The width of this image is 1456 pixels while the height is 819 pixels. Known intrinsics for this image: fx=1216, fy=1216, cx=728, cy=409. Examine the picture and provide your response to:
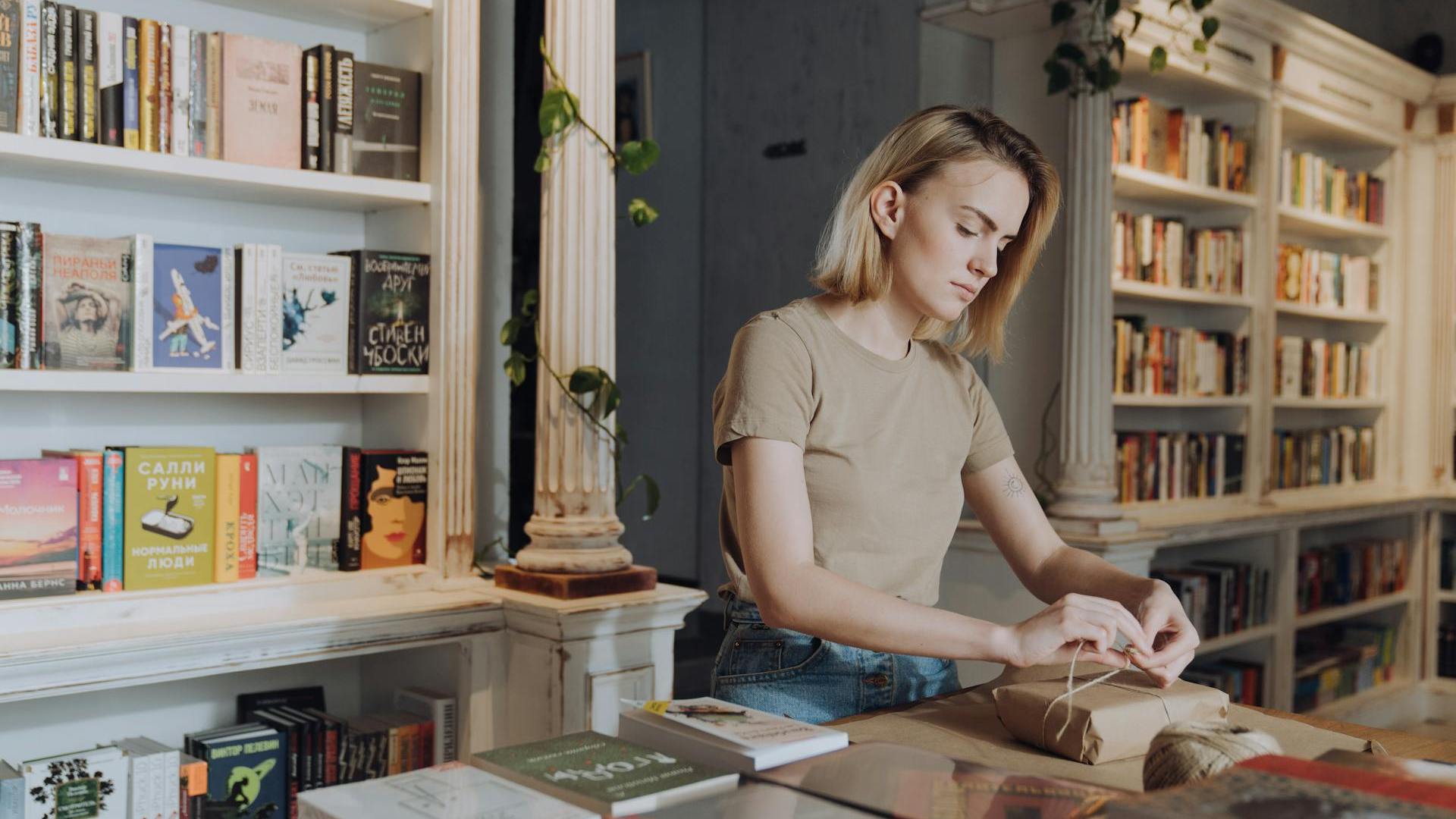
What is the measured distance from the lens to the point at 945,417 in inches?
61.2

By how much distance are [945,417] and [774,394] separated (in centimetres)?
30

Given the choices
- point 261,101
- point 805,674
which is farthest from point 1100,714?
point 261,101

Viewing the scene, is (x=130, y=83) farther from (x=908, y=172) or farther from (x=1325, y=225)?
(x=1325, y=225)

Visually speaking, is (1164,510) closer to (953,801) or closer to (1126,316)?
(1126,316)

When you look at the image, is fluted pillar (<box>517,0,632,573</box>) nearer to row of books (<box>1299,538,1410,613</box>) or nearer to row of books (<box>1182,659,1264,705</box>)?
→ row of books (<box>1182,659,1264,705</box>)

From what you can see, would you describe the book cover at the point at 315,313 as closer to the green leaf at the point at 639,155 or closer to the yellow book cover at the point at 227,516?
the yellow book cover at the point at 227,516

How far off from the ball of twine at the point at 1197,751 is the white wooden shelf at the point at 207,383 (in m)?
1.77

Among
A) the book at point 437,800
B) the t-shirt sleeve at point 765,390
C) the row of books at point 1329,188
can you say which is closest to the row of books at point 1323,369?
the row of books at point 1329,188

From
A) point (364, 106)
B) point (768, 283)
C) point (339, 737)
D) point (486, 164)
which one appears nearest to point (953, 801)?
point (339, 737)

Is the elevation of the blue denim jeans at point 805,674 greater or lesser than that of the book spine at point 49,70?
lesser

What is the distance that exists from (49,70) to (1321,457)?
14.6 ft

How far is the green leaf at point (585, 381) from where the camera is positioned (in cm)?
233

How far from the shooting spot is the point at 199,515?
Answer: 218cm

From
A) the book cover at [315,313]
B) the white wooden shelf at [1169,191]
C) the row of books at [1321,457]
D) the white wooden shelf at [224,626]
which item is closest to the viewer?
the white wooden shelf at [224,626]
